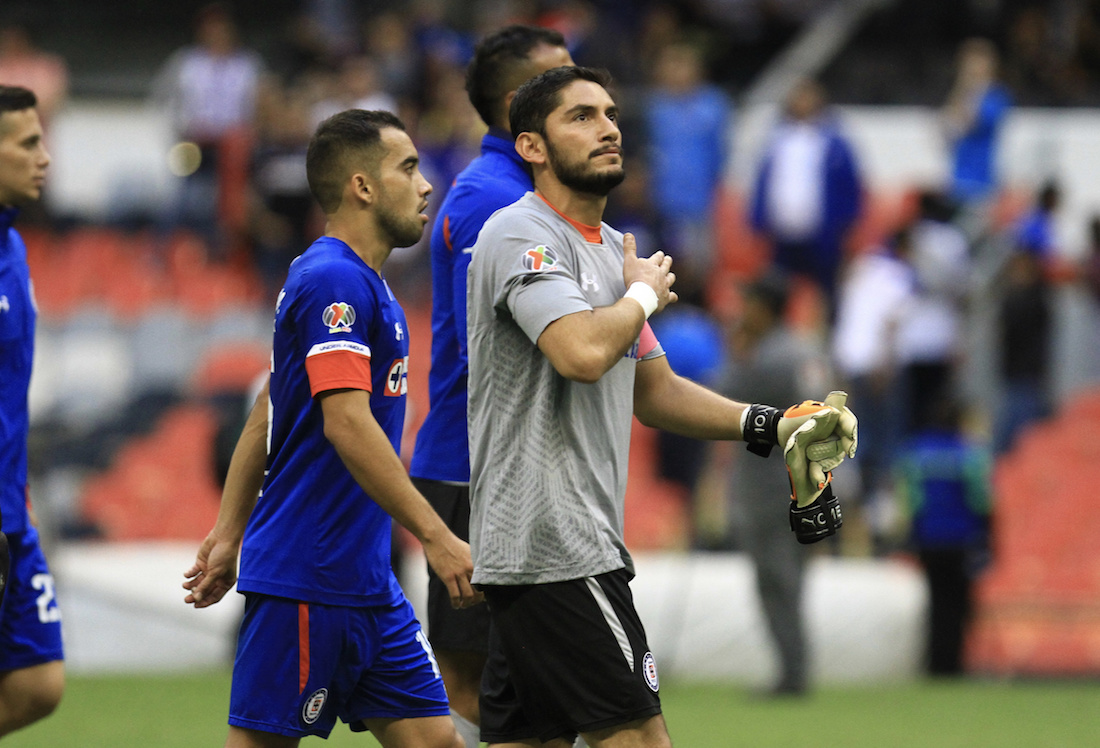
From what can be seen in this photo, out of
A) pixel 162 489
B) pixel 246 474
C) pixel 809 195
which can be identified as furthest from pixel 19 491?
pixel 809 195

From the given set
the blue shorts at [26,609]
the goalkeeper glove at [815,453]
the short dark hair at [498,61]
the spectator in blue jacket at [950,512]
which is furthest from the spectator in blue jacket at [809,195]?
the goalkeeper glove at [815,453]

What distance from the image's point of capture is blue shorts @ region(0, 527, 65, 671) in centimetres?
575

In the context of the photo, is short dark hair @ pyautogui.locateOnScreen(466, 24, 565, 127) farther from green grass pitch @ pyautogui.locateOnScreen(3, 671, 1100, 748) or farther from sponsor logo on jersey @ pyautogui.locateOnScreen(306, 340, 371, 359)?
green grass pitch @ pyautogui.locateOnScreen(3, 671, 1100, 748)

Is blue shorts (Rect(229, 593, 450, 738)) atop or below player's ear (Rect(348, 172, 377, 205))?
below

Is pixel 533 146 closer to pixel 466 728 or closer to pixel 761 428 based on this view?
pixel 761 428

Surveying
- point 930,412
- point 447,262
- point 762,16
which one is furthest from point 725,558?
point 762,16

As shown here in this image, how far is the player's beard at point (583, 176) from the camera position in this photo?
4375 millimetres

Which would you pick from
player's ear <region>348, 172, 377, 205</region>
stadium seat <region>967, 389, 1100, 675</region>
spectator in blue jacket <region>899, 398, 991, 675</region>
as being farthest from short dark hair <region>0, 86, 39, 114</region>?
stadium seat <region>967, 389, 1100, 675</region>

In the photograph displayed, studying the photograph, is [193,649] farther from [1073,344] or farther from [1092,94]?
[1092,94]

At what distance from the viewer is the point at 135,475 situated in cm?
1459

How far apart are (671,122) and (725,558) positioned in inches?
177

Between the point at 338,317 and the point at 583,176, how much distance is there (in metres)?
0.82

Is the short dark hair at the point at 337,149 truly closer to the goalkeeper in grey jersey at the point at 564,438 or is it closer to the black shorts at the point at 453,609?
the goalkeeper in grey jersey at the point at 564,438

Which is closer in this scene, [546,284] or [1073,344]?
[546,284]
